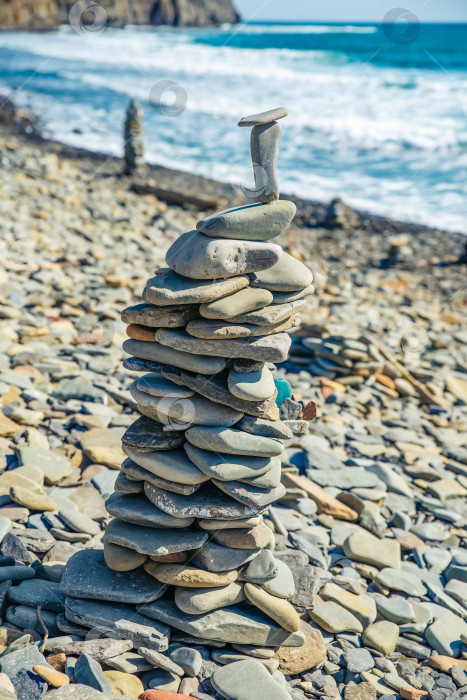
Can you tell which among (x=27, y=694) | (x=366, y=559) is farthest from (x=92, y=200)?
(x=27, y=694)

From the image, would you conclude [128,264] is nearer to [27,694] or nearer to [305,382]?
[305,382]

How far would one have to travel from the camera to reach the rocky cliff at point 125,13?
2970 inches

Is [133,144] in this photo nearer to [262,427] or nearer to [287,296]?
[287,296]

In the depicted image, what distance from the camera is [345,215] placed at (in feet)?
51.5

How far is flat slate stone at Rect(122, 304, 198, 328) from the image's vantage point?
338 cm

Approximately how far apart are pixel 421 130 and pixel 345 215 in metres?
12.4

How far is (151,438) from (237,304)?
0.86m

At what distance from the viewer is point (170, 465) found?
3449mm

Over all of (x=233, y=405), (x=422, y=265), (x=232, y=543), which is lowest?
(x=422, y=265)

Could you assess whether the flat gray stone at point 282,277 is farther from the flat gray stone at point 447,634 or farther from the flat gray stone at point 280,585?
the flat gray stone at point 447,634

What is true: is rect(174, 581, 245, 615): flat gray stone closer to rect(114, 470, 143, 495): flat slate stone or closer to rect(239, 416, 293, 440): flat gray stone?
rect(114, 470, 143, 495): flat slate stone

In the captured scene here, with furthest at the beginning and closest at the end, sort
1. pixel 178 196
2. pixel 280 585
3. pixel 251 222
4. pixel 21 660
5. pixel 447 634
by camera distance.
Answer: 1. pixel 178 196
2. pixel 447 634
3. pixel 280 585
4. pixel 251 222
5. pixel 21 660

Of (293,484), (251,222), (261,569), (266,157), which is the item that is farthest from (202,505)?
(293,484)

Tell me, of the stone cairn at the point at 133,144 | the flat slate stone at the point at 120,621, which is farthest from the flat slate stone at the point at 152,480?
the stone cairn at the point at 133,144
